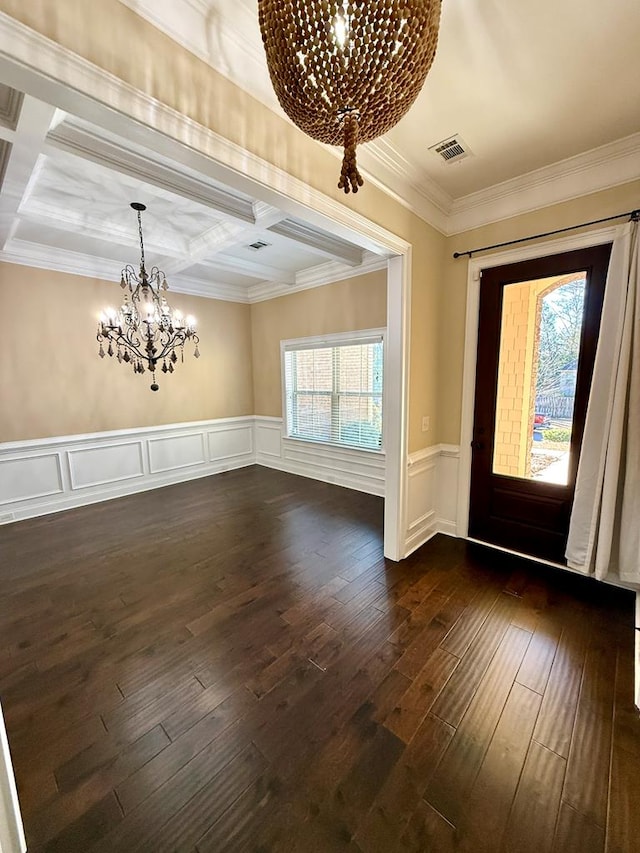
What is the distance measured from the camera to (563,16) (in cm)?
144

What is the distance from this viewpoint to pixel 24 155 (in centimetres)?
202

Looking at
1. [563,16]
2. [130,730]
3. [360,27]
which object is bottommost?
[130,730]

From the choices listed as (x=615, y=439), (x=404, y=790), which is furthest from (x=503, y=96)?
(x=404, y=790)

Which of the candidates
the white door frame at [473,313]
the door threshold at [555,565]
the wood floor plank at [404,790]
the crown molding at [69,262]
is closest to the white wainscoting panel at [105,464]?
the crown molding at [69,262]

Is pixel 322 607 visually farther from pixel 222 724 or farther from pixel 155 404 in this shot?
pixel 155 404

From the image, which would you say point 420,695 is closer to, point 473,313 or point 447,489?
point 447,489

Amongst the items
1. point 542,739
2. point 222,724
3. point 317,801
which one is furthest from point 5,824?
point 542,739

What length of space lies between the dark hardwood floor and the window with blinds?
6.62 feet

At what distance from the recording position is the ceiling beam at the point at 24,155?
1.67 meters

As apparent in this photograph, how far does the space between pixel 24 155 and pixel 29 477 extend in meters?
3.28

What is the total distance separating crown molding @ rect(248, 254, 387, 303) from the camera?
416 cm

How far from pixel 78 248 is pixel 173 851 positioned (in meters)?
4.93

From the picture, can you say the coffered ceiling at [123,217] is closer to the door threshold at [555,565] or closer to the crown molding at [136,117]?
the crown molding at [136,117]

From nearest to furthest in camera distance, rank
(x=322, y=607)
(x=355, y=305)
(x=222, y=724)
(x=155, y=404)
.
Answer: (x=222, y=724) < (x=322, y=607) < (x=355, y=305) < (x=155, y=404)
